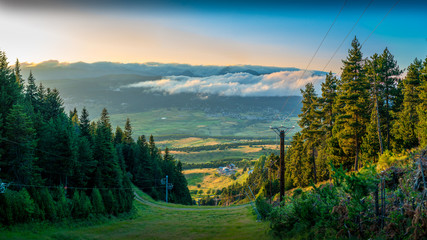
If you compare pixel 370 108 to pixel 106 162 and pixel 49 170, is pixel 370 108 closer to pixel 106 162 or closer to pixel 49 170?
pixel 106 162

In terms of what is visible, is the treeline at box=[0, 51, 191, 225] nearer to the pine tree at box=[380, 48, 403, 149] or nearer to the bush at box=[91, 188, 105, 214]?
→ the bush at box=[91, 188, 105, 214]

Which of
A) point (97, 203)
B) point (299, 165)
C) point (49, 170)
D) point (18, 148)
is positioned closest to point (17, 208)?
point (18, 148)

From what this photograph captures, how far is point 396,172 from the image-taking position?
1342cm

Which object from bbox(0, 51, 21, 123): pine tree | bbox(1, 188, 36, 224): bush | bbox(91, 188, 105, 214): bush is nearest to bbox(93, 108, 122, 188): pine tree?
bbox(91, 188, 105, 214): bush

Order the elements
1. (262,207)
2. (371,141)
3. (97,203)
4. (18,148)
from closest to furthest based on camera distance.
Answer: (262,207) → (18,148) → (97,203) → (371,141)

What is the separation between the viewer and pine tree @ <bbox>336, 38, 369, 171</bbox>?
135ft

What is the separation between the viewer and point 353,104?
135ft

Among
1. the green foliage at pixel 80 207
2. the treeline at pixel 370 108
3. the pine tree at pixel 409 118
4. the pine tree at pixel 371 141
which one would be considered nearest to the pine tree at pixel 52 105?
the green foliage at pixel 80 207

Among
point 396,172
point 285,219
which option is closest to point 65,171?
point 285,219

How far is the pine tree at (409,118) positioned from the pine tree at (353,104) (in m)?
4.58

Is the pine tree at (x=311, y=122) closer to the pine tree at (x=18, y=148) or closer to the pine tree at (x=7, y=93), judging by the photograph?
the pine tree at (x=18, y=148)

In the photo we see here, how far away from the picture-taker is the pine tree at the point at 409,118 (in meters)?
38.7

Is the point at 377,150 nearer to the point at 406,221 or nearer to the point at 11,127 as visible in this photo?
the point at 406,221

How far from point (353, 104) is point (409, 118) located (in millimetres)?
7314
